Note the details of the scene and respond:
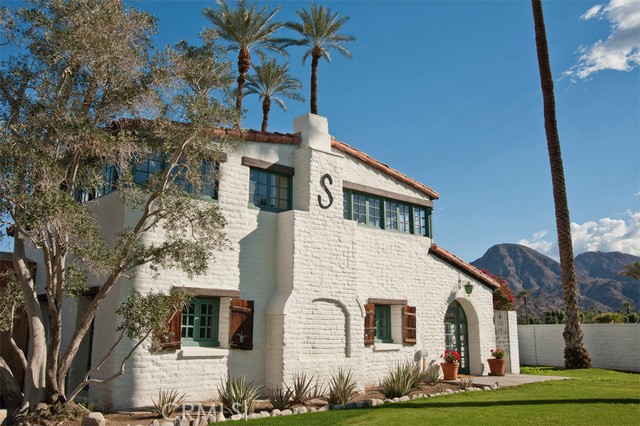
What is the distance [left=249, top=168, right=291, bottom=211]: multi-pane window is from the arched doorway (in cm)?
776

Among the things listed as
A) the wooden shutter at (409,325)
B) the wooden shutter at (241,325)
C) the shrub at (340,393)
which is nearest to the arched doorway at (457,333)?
the wooden shutter at (409,325)

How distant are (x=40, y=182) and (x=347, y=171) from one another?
363 inches

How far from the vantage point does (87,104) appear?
33.7 ft

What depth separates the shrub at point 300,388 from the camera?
1242 cm

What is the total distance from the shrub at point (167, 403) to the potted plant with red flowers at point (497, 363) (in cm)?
1092

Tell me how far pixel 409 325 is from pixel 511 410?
5.81m

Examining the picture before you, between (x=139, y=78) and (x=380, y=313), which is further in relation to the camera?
(x=380, y=313)

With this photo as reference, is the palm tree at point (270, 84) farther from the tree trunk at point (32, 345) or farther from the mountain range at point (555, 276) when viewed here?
the mountain range at point (555, 276)

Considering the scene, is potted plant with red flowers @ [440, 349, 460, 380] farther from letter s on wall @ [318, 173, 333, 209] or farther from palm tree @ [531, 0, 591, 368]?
palm tree @ [531, 0, 591, 368]

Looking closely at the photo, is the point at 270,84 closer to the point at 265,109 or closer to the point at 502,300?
the point at 265,109

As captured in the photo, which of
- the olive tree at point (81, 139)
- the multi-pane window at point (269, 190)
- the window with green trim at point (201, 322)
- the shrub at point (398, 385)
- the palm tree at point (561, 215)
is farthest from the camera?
the palm tree at point (561, 215)

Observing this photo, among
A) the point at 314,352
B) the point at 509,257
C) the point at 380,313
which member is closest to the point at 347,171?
the point at 380,313

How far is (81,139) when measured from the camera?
9.70 meters

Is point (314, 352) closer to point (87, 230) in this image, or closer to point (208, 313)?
point (208, 313)
